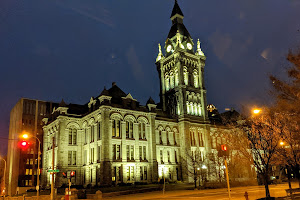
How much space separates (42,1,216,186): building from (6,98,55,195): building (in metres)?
23.6

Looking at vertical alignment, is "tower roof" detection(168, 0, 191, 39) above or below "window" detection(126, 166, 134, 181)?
above

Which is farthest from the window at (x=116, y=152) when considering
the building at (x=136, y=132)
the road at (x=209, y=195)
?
the road at (x=209, y=195)

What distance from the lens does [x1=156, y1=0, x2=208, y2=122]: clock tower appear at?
70375mm

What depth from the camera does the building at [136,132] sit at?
5426 centimetres

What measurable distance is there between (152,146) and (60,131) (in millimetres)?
19713

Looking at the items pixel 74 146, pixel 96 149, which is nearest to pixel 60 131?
pixel 74 146

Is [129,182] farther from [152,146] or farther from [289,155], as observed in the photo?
[289,155]

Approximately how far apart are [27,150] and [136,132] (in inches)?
1924

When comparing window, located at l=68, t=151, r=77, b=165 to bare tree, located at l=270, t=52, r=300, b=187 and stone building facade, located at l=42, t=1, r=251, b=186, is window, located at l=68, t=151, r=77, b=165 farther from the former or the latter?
bare tree, located at l=270, t=52, r=300, b=187

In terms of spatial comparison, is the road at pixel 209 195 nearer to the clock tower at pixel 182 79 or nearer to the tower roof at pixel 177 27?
the clock tower at pixel 182 79

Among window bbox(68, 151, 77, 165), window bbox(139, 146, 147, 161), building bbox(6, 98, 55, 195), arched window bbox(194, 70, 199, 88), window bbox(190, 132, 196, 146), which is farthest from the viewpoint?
building bbox(6, 98, 55, 195)

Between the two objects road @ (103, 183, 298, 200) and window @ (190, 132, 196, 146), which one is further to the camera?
window @ (190, 132, 196, 146)

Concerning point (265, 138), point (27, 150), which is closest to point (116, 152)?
point (265, 138)

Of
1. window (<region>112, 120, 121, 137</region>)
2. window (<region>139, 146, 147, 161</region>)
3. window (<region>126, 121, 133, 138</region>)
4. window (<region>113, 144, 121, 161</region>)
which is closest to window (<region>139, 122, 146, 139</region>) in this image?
window (<region>139, 146, 147, 161</region>)
